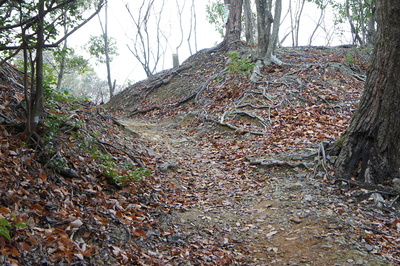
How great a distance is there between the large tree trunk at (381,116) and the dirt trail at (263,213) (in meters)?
0.66

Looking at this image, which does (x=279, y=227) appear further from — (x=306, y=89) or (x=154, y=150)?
(x=306, y=89)

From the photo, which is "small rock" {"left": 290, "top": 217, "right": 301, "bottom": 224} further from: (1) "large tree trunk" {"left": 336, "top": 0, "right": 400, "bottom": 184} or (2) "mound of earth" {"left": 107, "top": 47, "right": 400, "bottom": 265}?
(1) "large tree trunk" {"left": 336, "top": 0, "right": 400, "bottom": 184}

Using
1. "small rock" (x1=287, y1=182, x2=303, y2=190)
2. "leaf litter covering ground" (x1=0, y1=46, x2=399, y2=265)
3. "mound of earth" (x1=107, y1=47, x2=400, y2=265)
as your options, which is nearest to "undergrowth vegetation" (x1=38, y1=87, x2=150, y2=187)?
"leaf litter covering ground" (x1=0, y1=46, x2=399, y2=265)

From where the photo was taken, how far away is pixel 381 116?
5.28m

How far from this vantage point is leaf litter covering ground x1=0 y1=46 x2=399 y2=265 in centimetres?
327

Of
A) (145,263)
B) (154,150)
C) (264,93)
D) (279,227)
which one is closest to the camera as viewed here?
(145,263)

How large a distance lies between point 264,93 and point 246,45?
6.05 m

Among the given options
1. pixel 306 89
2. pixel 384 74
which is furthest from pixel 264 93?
pixel 384 74

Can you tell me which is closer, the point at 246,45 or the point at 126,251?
the point at 126,251

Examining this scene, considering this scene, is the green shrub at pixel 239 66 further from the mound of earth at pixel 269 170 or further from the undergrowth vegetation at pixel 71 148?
the undergrowth vegetation at pixel 71 148

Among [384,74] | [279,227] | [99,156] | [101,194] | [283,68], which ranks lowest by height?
[279,227]

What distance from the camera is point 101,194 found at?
14.3ft

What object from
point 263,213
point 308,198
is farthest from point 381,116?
point 263,213

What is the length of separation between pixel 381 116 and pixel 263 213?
7.37 feet
